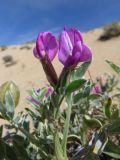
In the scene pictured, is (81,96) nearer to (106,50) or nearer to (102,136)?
(102,136)

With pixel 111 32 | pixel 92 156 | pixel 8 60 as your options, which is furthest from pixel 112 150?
pixel 8 60

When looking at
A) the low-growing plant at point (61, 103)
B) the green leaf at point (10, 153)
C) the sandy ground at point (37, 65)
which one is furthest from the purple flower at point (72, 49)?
the sandy ground at point (37, 65)

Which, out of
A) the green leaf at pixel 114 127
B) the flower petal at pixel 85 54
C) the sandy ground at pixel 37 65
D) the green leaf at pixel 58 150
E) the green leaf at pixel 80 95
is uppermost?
the sandy ground at pixel 37 65

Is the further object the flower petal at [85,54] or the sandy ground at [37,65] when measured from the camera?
the sandy ground at [37,65]

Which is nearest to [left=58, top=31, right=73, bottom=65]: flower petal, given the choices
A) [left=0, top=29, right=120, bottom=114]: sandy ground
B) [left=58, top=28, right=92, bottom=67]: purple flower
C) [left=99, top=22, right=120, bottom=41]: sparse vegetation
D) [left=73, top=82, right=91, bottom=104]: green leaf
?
[left=58, top=28, right=92, bottom=67]: purple flower

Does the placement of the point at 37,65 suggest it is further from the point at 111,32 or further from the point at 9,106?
the point at 9,106

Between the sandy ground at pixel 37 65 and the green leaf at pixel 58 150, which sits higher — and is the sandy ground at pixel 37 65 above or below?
above

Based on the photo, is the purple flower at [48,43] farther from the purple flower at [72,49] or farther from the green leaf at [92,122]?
the green leaf at [92,122]
